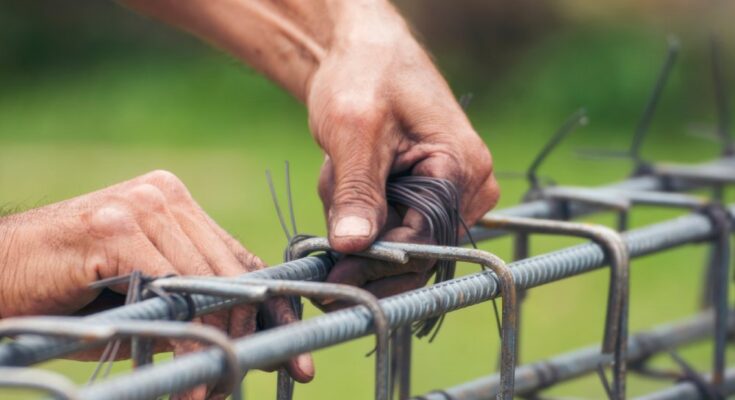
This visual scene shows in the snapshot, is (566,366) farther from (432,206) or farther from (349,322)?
(349,322)

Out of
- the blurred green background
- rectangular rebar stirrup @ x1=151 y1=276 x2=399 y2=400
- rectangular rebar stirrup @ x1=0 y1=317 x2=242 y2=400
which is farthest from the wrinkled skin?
the blurred green background

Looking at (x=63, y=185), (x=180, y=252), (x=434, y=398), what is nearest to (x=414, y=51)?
(x=434, y=398)

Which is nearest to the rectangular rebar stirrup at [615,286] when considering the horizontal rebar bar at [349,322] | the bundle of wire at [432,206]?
the horizontal rebar bar at [349,322]

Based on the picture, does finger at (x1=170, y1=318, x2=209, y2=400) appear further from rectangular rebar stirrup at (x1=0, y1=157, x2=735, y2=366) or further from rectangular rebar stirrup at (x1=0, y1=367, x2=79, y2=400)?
rectangular rebar stirrup at (x1=0, y1=367, x2=79, y2=400)

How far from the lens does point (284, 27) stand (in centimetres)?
209

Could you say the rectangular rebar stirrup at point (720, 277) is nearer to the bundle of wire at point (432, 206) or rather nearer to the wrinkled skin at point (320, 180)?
the wrinkled skin at point (320, 180)

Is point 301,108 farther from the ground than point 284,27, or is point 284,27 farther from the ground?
point 301,108

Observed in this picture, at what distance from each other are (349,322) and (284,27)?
37.5 inches

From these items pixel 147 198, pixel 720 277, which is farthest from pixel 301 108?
pixel 147 198

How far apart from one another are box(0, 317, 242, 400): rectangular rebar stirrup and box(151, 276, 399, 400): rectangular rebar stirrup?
0.12 meters

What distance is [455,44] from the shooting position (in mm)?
8789

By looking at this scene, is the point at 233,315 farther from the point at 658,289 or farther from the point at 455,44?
the point at 455,44

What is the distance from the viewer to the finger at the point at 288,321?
134 centimetres

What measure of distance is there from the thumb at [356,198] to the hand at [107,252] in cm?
12
